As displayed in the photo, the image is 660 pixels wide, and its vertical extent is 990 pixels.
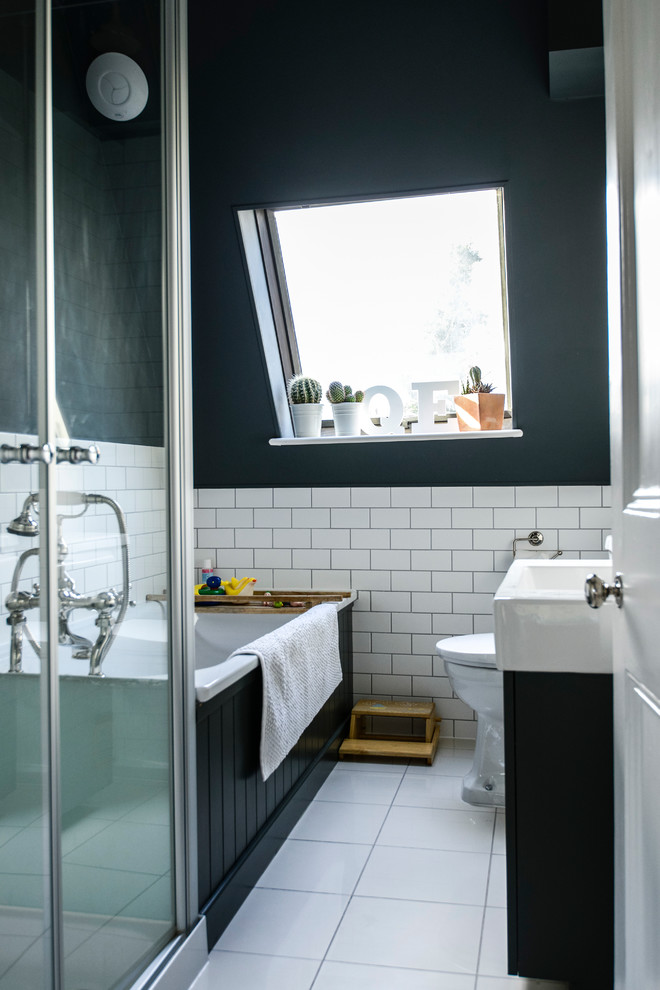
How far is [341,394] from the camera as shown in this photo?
4320 millimetres

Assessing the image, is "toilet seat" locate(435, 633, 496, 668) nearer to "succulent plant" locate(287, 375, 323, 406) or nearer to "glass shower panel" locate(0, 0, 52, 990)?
"succulent plant" locate(287, 375, 323, 406)

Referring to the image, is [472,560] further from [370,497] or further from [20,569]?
[20,569]

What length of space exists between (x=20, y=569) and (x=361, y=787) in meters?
2.61

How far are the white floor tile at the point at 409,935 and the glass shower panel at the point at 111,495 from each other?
0.58 metres

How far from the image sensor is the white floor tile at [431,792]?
360 cm

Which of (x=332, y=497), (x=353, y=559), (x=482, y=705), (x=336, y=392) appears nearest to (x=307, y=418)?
(x=336, y=392)

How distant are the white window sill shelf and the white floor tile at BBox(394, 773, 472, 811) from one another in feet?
5.12

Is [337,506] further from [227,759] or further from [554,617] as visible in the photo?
[554,617]

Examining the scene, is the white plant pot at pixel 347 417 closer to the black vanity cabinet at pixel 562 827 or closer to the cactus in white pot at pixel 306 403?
the cactus in white pot at pixel 306 403

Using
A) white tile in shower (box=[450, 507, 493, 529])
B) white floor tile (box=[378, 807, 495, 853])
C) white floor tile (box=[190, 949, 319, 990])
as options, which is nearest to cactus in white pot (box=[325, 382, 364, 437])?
white tile in shower (box=[450, 507, 493, 529])

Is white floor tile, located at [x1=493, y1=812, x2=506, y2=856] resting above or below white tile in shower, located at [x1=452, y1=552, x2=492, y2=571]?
below

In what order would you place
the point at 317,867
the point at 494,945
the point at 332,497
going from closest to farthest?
the point at 494,945 → the point at 317,867 → the point at 332,497

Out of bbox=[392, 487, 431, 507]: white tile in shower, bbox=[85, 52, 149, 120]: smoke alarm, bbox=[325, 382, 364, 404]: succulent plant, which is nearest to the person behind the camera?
bbox=[85, 52, 149, 120]: smoke alarm

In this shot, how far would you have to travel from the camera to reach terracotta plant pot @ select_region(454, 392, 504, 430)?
13.5 feet
